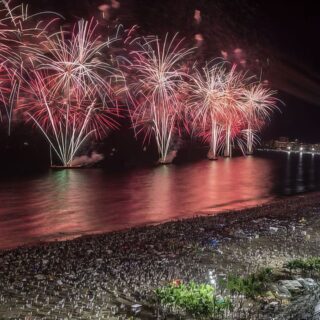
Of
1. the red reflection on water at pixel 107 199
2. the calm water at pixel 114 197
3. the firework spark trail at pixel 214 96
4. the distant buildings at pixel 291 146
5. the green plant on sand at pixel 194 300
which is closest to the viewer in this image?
the green plant on sand at pixel 194 300

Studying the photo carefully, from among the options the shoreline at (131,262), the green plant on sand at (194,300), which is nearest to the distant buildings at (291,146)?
the shoreline at (131,262)

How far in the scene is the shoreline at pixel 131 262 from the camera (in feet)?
26.0

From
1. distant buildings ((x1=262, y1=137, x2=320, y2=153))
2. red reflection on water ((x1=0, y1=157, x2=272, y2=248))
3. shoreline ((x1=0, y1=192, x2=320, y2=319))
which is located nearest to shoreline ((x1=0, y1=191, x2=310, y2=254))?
red reflection on water ((x1=0, y1=157, x2=272, y2=248))

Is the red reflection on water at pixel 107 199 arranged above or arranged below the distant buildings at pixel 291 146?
below

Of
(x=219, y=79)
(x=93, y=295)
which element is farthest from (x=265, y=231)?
(x=219, y=79)

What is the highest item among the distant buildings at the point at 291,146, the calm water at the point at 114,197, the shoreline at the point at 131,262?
the distant buildings at the point at 291,146

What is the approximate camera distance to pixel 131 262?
34.6ft

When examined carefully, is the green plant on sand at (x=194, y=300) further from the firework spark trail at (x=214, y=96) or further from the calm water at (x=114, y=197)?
the firework spark trail at (x=214, y=96)

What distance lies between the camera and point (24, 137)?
182 feet

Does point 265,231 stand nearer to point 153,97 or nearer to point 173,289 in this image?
point 173,289

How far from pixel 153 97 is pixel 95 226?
26438mm

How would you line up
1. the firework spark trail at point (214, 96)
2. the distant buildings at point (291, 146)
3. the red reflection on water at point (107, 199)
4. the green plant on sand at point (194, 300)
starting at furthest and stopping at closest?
the distant buildings at point (291, 146) → the firework spark trail at point (214, 96) → the red reflection on water at point (107, 199) → the green plant on sand at point (194, 300)

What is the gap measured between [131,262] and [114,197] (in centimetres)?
1552

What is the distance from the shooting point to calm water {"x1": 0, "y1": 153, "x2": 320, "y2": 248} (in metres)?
17.6
